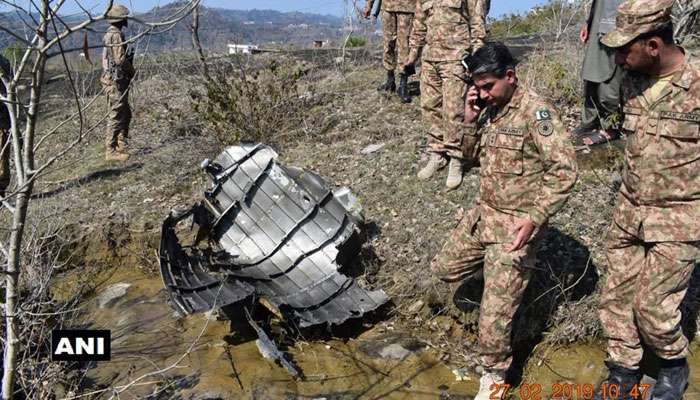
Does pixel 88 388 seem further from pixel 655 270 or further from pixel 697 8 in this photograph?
pixel 697 8

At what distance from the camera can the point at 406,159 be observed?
565 cm

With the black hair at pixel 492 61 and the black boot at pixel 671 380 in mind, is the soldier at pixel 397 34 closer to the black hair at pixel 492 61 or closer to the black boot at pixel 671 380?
the black hair at pixel 492 61

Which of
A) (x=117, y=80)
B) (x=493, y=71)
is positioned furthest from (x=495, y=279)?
(x=117, y=80)

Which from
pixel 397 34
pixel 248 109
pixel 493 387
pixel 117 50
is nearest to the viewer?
pixel 493 387

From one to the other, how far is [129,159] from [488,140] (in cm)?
573

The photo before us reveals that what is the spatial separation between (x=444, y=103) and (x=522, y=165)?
1946 mm

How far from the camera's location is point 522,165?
9.70ft

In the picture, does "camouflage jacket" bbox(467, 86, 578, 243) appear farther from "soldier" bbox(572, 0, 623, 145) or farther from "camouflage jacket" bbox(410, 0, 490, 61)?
"camouflage jacket" bbox(410, 0, 490, 61)

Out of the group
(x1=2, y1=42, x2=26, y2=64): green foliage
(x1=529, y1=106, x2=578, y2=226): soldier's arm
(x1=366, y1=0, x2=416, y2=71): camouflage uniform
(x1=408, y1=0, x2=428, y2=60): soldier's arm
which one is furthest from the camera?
(x1=366, y1=0, x2=416, y2=71): camouflage uniform

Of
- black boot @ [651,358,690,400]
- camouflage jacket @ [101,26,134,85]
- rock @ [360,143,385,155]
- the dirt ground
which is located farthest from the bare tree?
camouflage jacket @ [101,26,134,85]

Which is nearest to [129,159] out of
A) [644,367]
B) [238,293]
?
[238,293]

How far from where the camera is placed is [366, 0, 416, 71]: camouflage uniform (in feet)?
22.7

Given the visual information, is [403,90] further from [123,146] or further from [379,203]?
[123,146]

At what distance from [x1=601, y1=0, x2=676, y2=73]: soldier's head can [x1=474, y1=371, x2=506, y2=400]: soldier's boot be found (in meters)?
1.70
